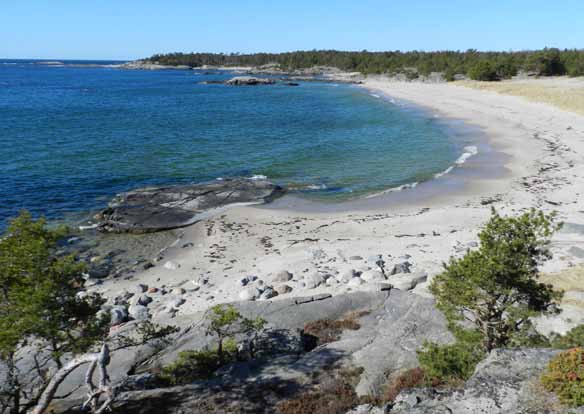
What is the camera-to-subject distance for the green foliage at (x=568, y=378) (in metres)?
8.27

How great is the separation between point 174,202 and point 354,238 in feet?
50.2

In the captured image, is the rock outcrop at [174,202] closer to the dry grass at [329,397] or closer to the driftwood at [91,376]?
the dry grass at [329,397]

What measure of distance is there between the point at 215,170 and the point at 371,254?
2447cm

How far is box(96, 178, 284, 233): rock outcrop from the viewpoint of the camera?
30672mm

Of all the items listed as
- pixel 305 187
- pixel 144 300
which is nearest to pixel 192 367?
pixel 144 300

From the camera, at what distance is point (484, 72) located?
114562mm

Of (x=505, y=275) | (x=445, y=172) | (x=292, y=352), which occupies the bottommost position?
(x=292, y=352)

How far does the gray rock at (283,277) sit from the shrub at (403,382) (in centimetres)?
1006

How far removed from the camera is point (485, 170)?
4269cm

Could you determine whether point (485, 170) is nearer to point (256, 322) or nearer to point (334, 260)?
point (334, 260)

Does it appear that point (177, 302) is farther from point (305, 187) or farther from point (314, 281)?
point (305, 187)

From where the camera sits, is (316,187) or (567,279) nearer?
(567,279)

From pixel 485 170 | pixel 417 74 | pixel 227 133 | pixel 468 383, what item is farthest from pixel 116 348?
pixel 417 74

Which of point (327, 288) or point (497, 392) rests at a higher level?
point (497, 392)
